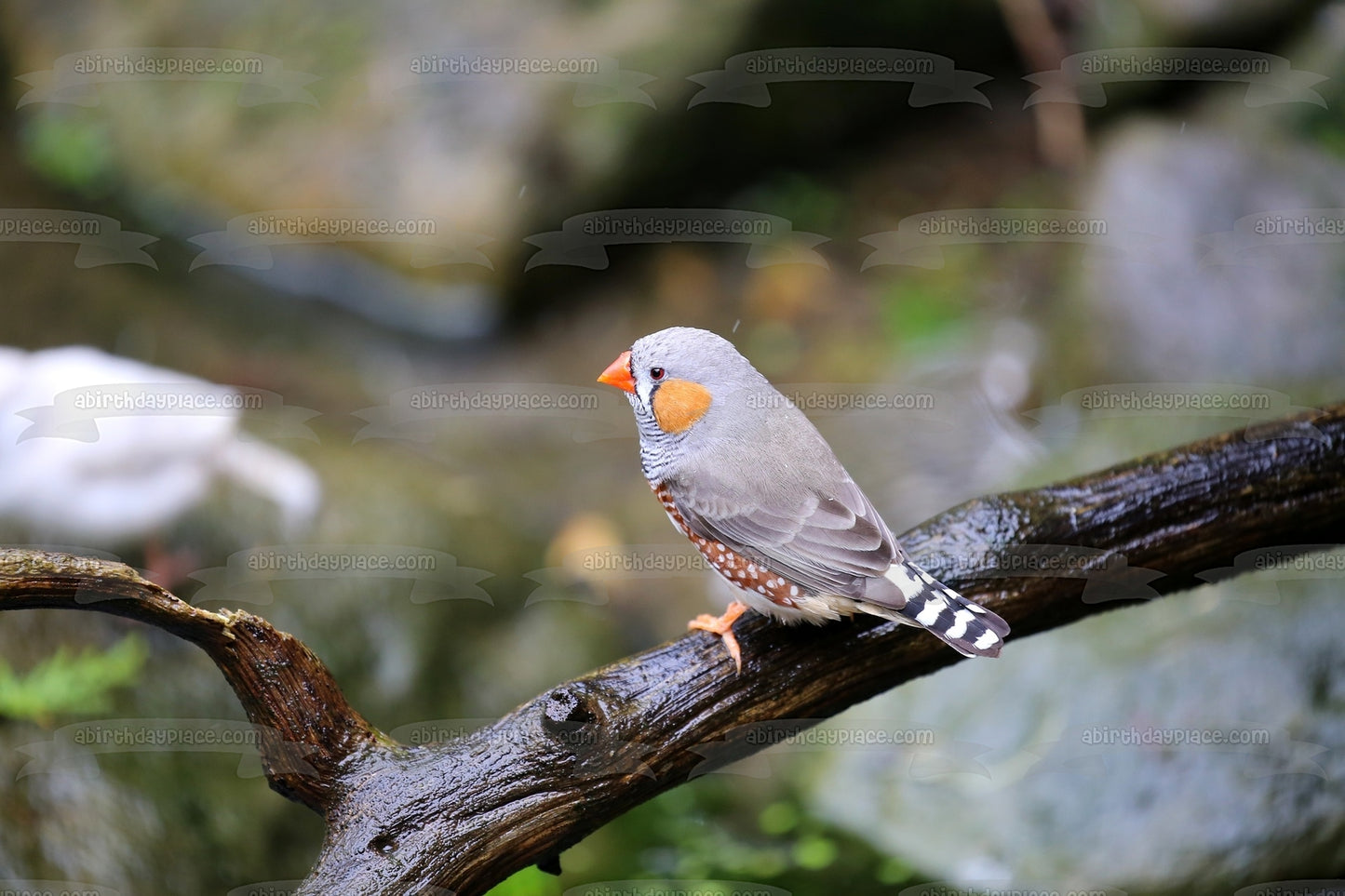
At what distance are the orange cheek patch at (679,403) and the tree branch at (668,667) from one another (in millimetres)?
613

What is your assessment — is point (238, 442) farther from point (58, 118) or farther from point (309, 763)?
point (58, 118)

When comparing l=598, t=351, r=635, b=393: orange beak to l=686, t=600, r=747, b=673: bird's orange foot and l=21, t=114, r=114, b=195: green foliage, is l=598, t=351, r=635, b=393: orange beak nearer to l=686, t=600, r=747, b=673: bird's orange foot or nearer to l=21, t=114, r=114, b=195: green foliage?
l=686, t=600, r=747, b=673: bird's orange foot

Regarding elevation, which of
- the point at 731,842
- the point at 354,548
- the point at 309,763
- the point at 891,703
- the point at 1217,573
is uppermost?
the point at 1217,573

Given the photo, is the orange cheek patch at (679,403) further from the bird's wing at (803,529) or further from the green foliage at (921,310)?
the green foliage at (921,310)

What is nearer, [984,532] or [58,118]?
[984,532]

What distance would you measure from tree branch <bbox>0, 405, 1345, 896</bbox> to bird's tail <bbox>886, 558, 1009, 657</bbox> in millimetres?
244

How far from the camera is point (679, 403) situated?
127 inches

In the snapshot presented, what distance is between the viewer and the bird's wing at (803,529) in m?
2.86

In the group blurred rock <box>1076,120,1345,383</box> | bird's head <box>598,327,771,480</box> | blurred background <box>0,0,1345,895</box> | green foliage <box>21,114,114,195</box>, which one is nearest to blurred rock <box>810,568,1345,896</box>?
blurred background <box>0,0,1345,895</box>

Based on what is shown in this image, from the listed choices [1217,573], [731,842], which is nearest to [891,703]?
[731,842]

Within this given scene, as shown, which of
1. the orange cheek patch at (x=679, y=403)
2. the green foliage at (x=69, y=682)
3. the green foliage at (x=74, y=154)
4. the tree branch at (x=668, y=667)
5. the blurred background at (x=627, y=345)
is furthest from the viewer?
the green foliage at (x=74, y=154)

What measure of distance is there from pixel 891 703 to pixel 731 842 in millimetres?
912

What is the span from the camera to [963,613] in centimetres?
273

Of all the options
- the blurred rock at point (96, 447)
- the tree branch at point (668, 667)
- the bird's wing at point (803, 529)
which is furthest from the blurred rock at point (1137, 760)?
the blurred rock at point (96, 447)
